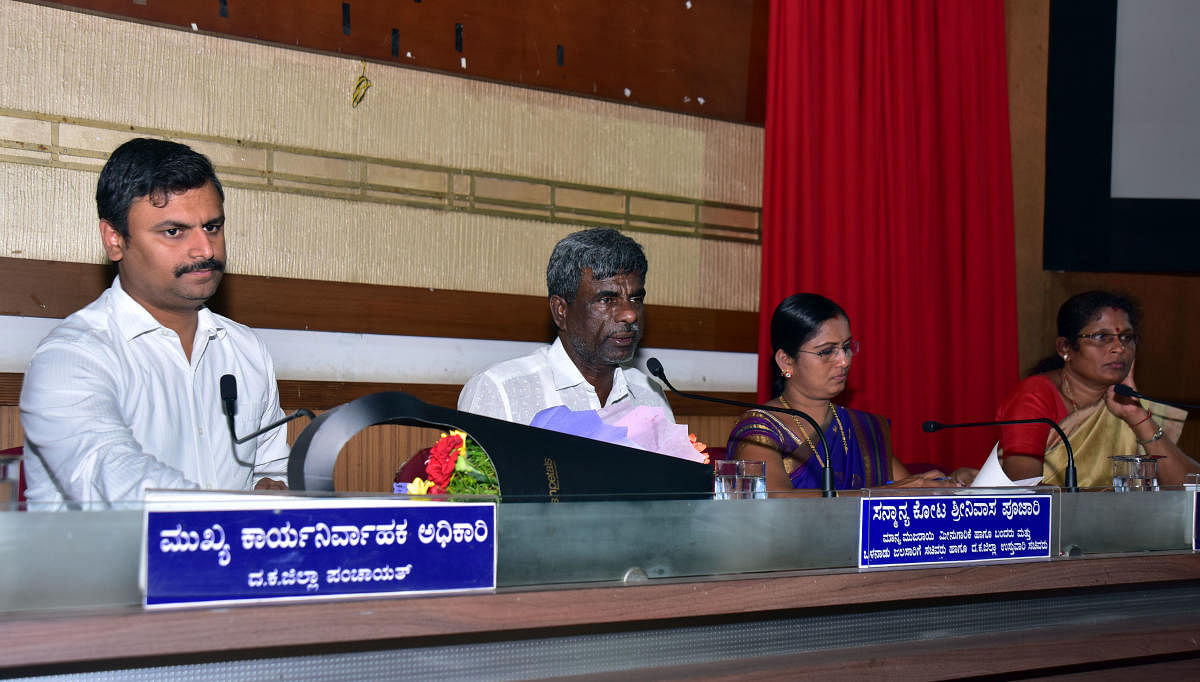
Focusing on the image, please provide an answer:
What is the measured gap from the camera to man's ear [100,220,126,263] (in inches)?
69.7

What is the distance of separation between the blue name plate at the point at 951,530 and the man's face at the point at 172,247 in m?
1.21

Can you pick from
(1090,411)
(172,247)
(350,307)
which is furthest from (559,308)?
(1090,411)

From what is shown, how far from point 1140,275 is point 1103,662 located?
2926mm

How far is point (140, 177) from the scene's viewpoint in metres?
1.74

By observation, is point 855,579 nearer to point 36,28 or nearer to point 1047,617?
point 1047,617

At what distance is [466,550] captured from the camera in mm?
1131

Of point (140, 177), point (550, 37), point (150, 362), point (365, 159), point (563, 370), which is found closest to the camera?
point (140, 177)

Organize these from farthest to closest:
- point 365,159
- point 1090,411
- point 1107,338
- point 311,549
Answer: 1. point 365,159
2. point 1107,338
3. point 1090,411
4. point 311,549

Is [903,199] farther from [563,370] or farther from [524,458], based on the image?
[524,458]

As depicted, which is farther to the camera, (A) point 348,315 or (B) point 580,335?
(A) point 348,315

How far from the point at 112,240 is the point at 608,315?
1.06 meters

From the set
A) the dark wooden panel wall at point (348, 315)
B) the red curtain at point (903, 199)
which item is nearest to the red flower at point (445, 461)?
the dark wooden panel wall at point (348, 315)

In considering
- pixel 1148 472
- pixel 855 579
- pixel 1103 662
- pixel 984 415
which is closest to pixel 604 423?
pixel 855 579

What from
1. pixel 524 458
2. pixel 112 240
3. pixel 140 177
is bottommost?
pixel 524 458
